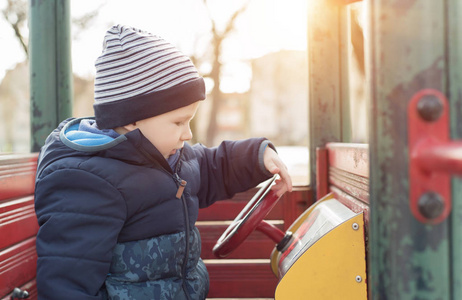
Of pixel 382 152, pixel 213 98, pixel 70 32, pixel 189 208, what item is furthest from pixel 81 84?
pixel 382 152

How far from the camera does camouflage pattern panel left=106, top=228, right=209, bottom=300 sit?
134cm

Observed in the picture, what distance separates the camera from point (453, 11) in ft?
1.60

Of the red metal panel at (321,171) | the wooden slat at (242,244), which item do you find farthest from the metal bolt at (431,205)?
the wooden slat at (242,244)

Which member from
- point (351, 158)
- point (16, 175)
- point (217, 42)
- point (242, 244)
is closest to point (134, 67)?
point (16, 175)

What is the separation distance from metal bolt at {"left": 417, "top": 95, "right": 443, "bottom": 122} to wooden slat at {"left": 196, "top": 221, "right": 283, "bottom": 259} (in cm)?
176

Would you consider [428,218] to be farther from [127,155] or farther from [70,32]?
[70,32]

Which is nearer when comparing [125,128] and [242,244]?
[125,128]

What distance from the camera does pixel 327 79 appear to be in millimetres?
2248

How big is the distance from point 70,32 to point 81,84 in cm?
1091

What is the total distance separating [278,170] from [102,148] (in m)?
0.58

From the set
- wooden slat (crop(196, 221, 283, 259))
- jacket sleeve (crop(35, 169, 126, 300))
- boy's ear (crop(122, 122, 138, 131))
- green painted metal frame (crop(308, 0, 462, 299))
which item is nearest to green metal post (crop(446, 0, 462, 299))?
green painted metal frame (crop(308, 0, 462, 299))

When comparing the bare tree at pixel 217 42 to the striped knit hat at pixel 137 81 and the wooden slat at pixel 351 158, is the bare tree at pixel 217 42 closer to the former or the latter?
the wooden slat at pixel 351 158

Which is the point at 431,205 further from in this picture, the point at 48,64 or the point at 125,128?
the point at 48,64

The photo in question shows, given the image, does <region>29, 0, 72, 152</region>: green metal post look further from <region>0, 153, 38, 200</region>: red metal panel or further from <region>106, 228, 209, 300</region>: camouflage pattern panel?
<region>106, 228, 209, 300</region>: camouflage pattern panel
